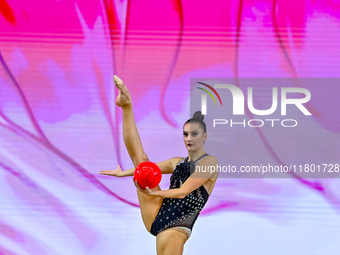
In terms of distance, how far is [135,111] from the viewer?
3.14 m

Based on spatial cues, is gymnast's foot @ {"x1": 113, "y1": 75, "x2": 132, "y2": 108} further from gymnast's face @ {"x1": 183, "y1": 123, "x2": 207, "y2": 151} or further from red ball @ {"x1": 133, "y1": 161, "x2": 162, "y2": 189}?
red ball @ {"x1": 133, "y1": 161, "x2": 162, "y2": 189}

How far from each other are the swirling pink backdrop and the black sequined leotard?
605 millimetres

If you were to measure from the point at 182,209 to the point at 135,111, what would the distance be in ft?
3.36

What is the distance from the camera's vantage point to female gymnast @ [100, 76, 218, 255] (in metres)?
2.34

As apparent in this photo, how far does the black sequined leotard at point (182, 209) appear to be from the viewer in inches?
95.3

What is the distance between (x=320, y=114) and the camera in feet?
10.3

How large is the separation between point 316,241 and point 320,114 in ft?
3.37

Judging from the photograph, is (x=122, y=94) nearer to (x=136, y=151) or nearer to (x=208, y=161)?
(x=136, y=151)

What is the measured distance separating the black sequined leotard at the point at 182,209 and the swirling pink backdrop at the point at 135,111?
0.60 meters

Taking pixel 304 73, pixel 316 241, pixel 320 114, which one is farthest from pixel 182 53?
pixel 316 241

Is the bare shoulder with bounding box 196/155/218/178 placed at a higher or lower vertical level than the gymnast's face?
lower
